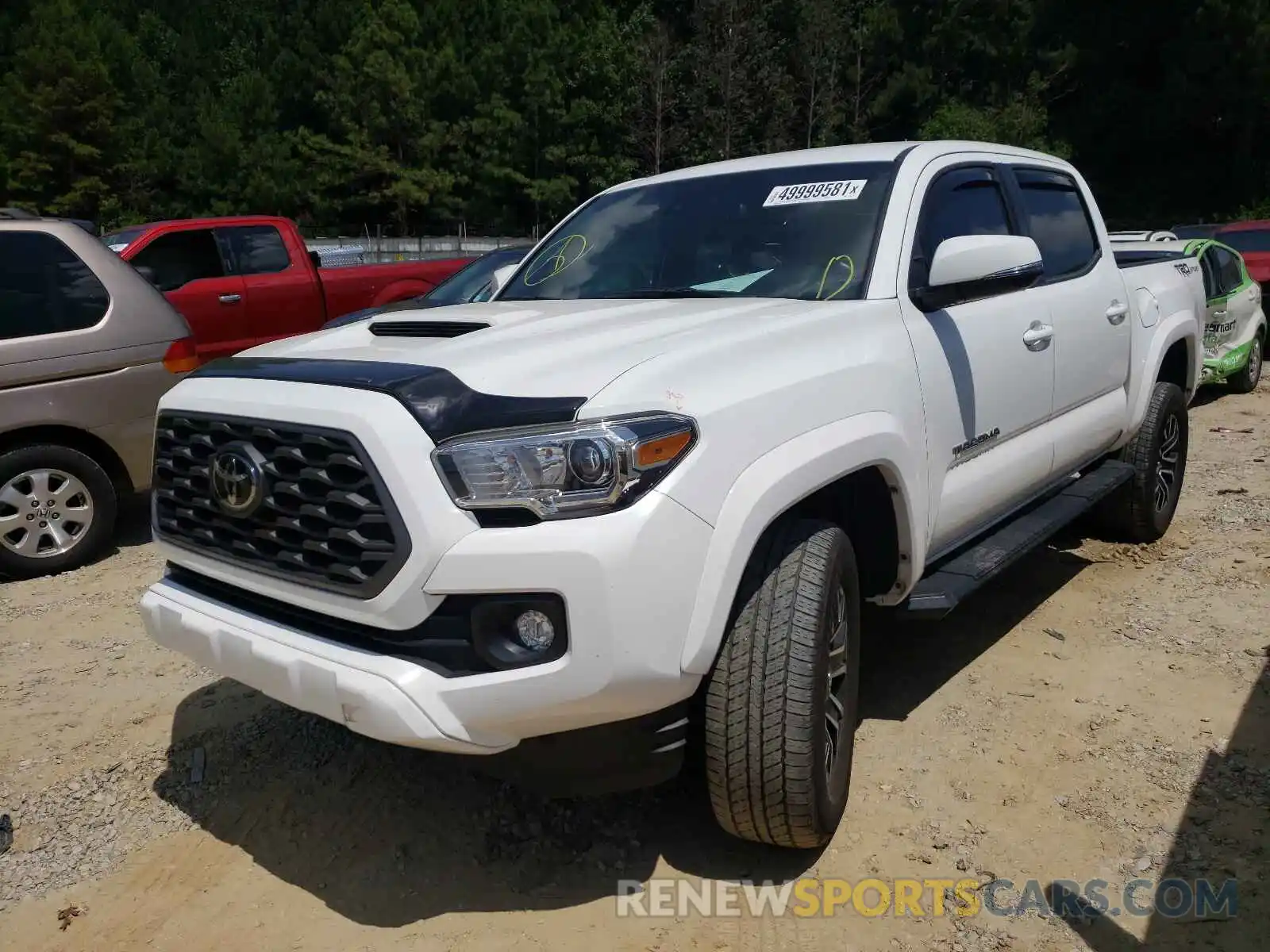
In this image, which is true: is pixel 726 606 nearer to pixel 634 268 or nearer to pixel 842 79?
pixel 634 268

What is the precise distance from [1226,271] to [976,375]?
7929 mm

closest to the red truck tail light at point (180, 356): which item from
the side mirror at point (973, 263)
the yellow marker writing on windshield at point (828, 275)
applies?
the yellow marker writing on windshield at point (828, 275)

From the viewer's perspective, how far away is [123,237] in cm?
842

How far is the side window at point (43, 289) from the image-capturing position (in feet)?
17.1

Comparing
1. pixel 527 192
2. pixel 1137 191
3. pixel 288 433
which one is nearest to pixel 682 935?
pixel 288 433

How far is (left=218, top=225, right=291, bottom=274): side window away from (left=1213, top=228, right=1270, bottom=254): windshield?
35.4ft

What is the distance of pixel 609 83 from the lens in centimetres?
4431

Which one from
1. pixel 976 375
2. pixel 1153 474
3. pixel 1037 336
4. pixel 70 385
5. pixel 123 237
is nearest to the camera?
pixel 976 375

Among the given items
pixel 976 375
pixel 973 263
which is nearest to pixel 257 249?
pixel 976 375

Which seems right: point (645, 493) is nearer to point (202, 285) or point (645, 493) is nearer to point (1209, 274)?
point (202, 285)

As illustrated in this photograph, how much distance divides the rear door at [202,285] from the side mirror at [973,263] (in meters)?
6.14

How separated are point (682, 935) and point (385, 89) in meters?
44.2

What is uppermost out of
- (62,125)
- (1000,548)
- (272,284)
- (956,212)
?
(62,125)

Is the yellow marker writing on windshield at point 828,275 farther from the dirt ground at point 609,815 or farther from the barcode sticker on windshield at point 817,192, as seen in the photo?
the dirt ground at point 609,815
